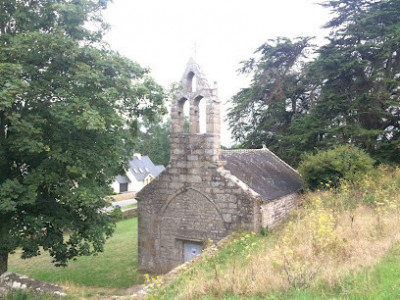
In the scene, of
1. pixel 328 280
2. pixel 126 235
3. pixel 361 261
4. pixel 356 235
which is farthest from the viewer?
pixel 126 235

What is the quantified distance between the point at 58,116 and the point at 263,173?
10378 millimetres

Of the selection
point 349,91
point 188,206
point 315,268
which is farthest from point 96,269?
point 349,91

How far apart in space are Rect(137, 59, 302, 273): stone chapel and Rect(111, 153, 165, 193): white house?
34.9 meters

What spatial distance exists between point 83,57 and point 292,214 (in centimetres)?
991

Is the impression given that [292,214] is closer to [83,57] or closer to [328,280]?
[328,280]

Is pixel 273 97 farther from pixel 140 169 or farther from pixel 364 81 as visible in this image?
pixel 140 169

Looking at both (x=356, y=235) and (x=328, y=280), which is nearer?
(x=328, y=280)

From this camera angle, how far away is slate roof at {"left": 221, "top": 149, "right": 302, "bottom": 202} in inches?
512

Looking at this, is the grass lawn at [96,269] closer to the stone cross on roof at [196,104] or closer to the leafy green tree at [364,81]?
the stone cross on roof at [196,104]

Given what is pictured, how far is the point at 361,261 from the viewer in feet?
20.0

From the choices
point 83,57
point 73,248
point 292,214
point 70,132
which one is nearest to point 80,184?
point 70,132

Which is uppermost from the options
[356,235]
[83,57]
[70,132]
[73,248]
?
[83,57]

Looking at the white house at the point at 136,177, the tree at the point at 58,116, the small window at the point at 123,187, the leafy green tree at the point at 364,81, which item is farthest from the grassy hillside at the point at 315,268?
the small window at the point at 123,187

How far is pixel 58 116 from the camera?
7.81m
